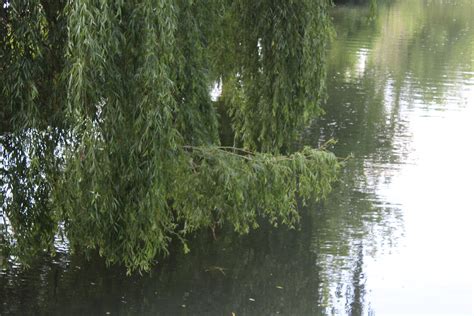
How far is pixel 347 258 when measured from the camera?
32.5 ft

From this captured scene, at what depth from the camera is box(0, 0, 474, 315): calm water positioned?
8.41 metres

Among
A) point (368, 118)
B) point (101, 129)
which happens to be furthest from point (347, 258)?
point (368, 118)

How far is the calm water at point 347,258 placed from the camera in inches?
331

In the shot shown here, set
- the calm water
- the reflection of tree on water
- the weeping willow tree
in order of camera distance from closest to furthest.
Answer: the weeping willow tree, the calm water, the reflection of tree on water

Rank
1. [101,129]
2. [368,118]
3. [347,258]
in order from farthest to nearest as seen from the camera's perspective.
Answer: [368,118]
[347,258]
[101,129]

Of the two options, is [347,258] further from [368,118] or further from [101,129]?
[368,118]

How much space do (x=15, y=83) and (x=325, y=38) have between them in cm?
406

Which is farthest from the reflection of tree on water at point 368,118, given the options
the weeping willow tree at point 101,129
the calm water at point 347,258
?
the weeping willow tree at point 101,129

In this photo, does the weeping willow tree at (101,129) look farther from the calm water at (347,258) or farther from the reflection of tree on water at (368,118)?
the reflection of tree on water at (368,118)

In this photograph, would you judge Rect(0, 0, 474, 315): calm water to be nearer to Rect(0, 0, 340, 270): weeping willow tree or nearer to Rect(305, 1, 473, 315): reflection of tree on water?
Rect(305, 1, 473, 315): reflection of tree on water

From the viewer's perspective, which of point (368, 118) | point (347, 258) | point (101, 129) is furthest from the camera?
point (368, 118)

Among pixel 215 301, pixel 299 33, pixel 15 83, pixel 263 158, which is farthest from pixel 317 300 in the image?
pixel 15 83

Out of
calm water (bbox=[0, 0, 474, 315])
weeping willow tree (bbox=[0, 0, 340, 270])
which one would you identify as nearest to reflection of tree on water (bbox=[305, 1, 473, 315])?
calm water (bbox=[0, 0, 474, 315])

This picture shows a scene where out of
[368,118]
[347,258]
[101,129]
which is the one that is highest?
[101,129]
